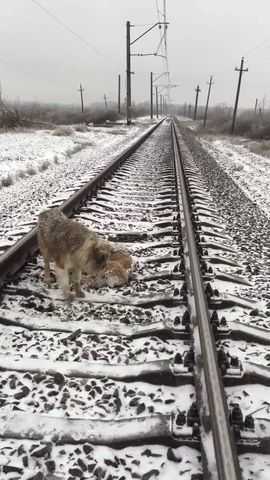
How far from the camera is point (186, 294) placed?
351 cm

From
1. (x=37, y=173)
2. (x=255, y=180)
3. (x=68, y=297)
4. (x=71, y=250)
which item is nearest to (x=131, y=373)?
(x=68, y=297)

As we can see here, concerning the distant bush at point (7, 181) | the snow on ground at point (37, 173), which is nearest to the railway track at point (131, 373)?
the snow on ground at point (37, 173)

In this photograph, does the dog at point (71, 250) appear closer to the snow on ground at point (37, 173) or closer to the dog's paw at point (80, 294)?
the dog's paw at point (80, 294)

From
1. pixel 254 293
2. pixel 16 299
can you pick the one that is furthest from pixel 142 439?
pixel 254 293

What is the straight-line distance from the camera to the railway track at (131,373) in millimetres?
2002

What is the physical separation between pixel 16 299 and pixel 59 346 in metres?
0.89

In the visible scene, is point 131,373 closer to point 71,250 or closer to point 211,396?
point 211,396

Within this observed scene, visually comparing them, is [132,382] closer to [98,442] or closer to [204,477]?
[98,442]

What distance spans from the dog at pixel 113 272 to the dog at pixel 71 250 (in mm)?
126

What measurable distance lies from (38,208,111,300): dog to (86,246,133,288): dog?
0.13 m

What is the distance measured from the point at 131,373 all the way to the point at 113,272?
1.46 m

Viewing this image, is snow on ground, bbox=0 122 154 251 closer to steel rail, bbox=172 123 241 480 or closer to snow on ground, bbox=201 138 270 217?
steel rail, bbox=172 123 241 480

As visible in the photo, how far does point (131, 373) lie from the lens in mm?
2602

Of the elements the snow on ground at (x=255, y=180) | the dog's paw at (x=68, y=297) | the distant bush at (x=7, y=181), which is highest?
the dog's paw at (x=68, y=297)
